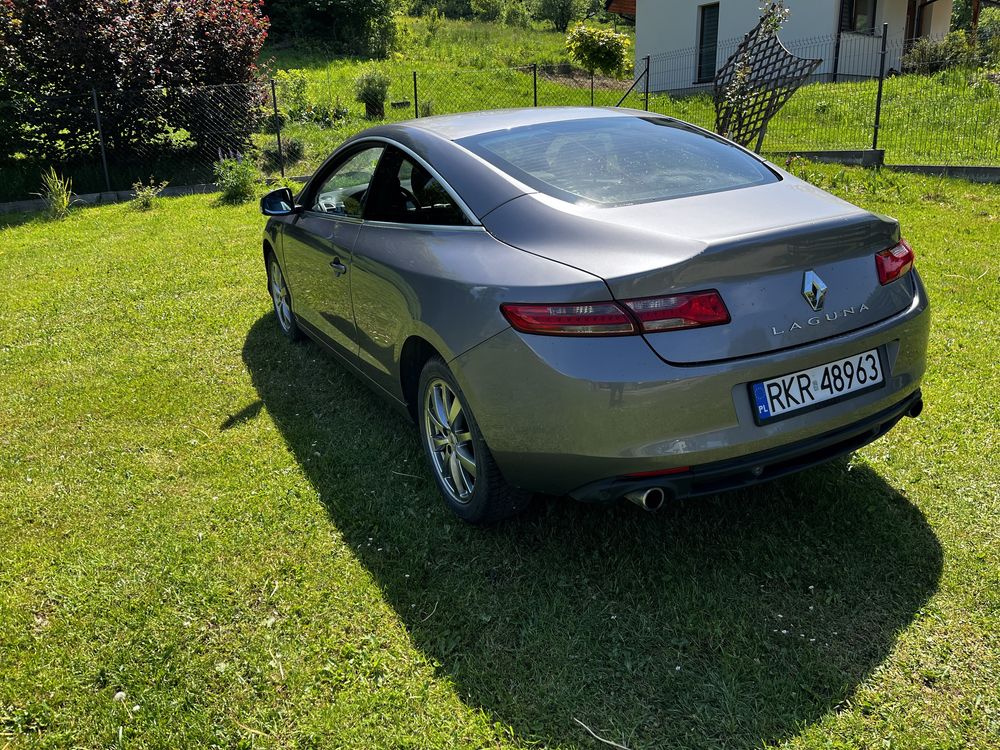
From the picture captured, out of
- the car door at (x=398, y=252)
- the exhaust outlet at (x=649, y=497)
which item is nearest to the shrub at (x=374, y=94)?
the car door at (x=398, y=252)

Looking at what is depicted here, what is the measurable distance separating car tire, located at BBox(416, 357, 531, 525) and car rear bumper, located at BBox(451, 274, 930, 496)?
0.20m

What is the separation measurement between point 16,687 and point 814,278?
286cm

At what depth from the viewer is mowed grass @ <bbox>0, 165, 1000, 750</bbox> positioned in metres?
2.42

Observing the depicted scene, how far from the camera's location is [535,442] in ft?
9.16

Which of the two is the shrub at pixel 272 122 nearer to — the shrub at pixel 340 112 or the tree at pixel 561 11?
the shrub at pixel 340 112

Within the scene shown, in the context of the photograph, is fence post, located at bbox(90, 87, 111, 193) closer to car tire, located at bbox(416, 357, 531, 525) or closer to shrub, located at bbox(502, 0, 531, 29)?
car tire, located at bbox(416, 357, 531, 525)

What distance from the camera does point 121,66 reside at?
42.9 feet

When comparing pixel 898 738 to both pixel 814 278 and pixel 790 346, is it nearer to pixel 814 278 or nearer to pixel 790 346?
pixel 790 346

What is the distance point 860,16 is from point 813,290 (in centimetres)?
2188

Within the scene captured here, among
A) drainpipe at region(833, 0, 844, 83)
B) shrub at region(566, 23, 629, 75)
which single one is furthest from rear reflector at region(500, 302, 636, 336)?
shrub at region(566, 23, 629, 75)

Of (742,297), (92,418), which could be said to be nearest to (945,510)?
(742,297)

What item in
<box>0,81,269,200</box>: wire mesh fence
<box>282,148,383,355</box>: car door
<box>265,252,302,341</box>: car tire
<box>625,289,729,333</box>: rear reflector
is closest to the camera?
<box>625,289,729,333</box>: rear reflector

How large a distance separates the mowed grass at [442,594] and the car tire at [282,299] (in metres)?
0.89

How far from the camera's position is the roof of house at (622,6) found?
30.0m
